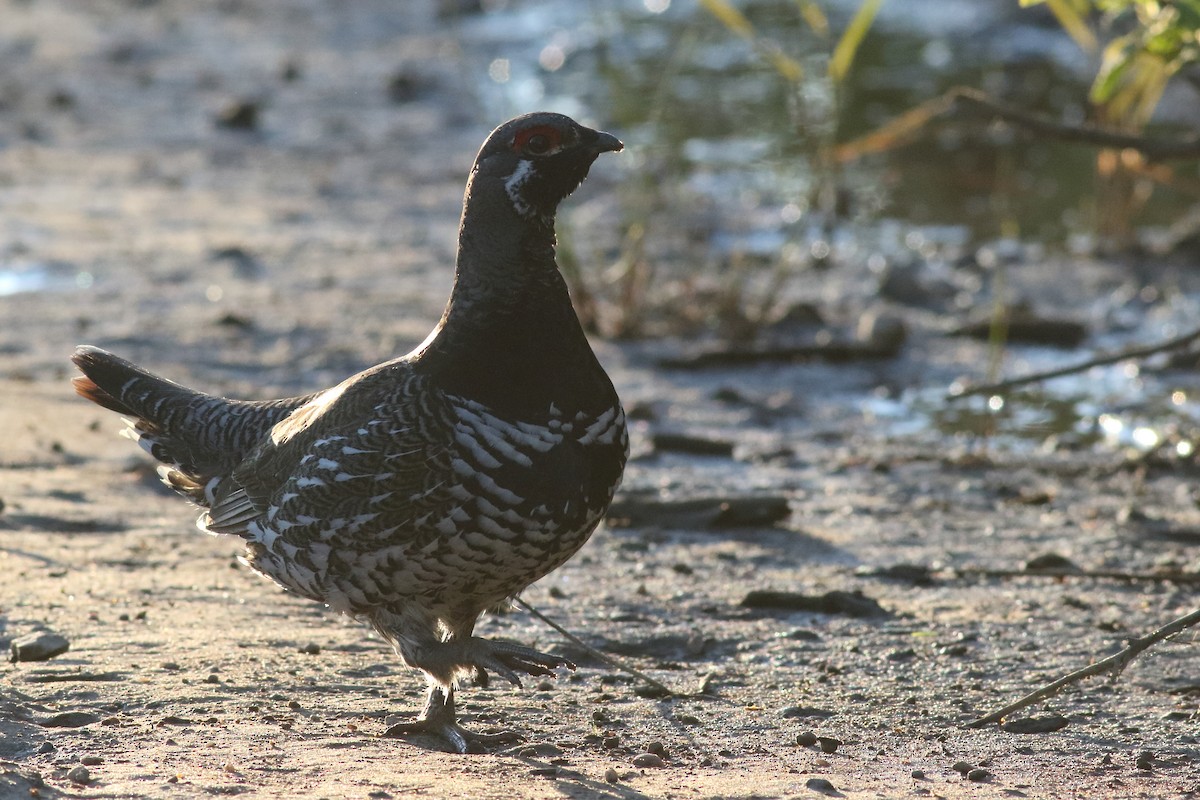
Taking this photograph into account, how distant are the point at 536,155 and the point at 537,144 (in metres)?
0.03

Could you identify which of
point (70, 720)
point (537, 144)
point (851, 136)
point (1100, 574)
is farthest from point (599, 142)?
point (851, 136)

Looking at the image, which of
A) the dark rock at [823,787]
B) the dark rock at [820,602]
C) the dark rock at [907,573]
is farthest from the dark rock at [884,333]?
the dark rock at [823,787]

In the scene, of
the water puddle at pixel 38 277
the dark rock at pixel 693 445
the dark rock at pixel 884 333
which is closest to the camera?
the dark rock at pixel 693 445

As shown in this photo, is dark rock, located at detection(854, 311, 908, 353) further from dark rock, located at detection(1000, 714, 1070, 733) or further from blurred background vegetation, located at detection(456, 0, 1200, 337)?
dark rock, located at detection(1000, 714, 1070, 733)

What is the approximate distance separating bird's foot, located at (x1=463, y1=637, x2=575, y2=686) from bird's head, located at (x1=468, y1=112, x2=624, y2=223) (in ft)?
4.19

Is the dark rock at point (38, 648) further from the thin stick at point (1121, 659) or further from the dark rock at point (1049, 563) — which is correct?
the dark rock at point (1049, 563)

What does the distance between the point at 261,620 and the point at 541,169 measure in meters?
1.98

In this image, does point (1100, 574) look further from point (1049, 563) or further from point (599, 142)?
point (599, 142)

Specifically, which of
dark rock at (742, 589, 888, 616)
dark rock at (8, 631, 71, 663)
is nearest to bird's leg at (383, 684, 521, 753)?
dark rock at (8, 631, 71, 663)

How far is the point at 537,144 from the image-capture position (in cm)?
479

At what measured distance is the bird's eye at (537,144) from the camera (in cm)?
479

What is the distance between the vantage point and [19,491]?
6.61m

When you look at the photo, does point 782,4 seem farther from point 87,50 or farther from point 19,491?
point 19,491

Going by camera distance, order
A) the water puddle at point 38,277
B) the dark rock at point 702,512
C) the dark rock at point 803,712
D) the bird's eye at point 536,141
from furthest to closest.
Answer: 1. the water puddle at point 38,277
2. the dark rock at point 702,512
3. the dark rock at point 803,712
4. the bird's eye at point 536,141
